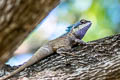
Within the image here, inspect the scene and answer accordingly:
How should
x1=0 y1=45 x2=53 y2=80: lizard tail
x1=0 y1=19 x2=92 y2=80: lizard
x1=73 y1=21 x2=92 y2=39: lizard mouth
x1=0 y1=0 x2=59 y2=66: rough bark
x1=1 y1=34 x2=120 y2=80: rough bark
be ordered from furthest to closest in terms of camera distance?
x1=73 y1=21 x2=92 y2=39: lizard mouth → x1=0 y1=19 x2=92 y2=80: lizard → x1=0 y1=45 x2=53 y2=80: lizard tail → x1=1 y1=34 x2=120 y2=80: rough bark → x1=0 y1=0 x2=59 y2=66: rough bark

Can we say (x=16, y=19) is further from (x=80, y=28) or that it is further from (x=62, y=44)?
(x=80, y=28)

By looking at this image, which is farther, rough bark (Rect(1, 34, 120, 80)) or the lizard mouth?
the lizard mouth

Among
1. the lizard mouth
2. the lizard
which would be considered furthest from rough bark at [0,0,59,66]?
the lizard mouth

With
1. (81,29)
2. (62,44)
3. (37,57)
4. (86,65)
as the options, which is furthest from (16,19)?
(81,29)

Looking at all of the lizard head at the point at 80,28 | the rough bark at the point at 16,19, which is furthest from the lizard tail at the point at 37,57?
the rough bark at the point at 16,19

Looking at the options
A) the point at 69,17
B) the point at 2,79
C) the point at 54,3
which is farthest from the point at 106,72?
the point at 69,17

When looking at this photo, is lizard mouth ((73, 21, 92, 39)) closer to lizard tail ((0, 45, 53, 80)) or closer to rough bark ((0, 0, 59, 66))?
lizard tail ((0, 45, 53, 80))
